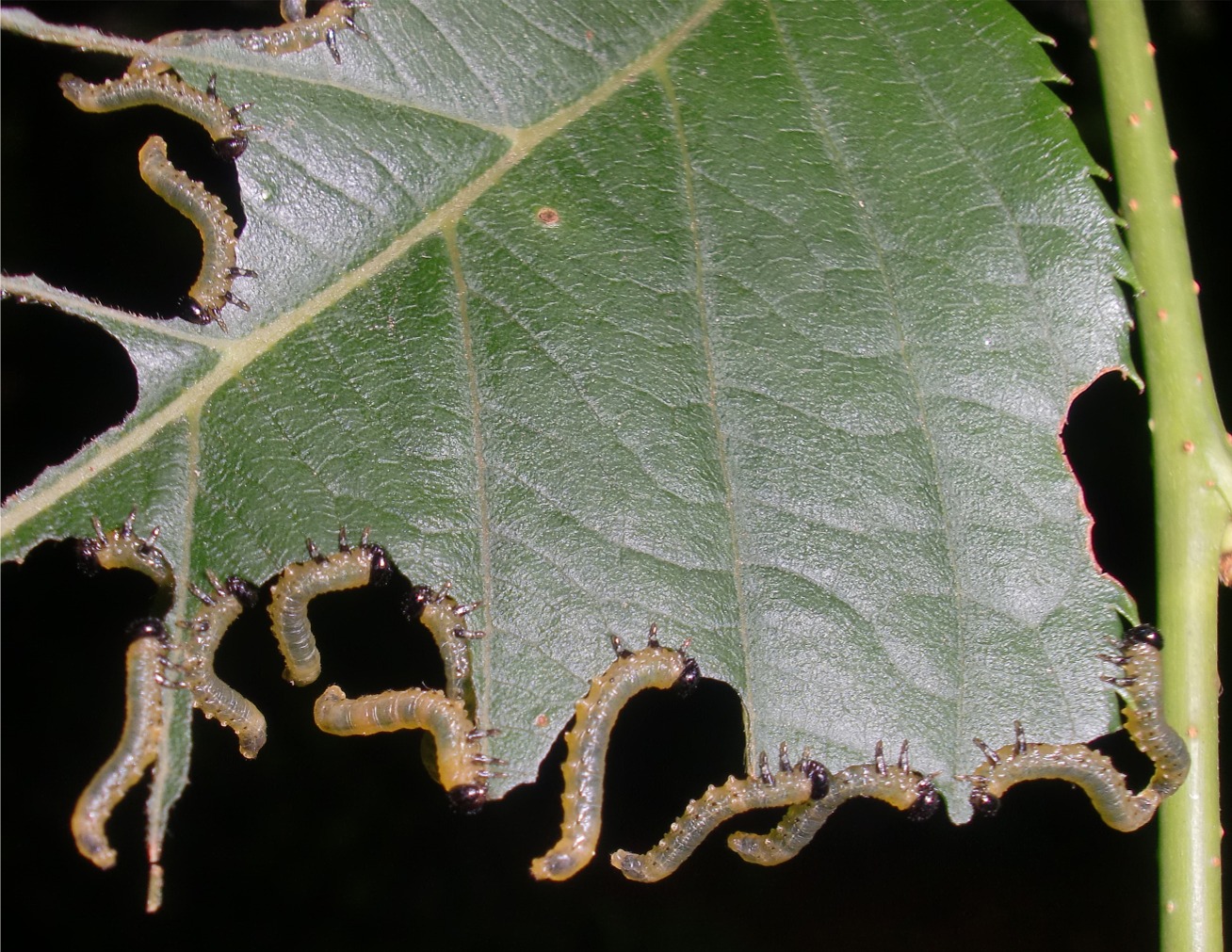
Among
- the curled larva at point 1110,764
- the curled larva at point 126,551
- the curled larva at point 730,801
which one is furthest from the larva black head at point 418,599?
the curled larva at point 1110,764

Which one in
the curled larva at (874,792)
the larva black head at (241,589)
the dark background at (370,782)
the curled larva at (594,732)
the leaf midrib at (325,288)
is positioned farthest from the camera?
the dark background at (370,782)

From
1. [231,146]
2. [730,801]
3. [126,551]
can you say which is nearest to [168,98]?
[231,146]

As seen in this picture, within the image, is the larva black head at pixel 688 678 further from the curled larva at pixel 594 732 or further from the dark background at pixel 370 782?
the dark background at pixel 370 782

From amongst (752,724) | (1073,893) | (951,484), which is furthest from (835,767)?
(1073,893)

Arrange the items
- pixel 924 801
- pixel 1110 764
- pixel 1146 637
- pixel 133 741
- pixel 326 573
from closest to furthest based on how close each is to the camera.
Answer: pixel 133 741 < pixel 326 573 < pixel 1146 637 < pixel 924 801 < pixel 1110 764

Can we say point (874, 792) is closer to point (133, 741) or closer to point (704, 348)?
point (704, 348)

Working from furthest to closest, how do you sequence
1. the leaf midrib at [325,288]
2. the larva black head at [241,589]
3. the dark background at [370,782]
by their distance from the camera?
the dark background at [370,782], the larva black head at [241,589], the leaf midrib at [325,288]

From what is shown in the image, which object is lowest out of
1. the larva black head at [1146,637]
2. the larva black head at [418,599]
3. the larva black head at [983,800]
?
the larva black head at [983,800]

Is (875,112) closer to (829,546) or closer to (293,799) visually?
(829,546)
